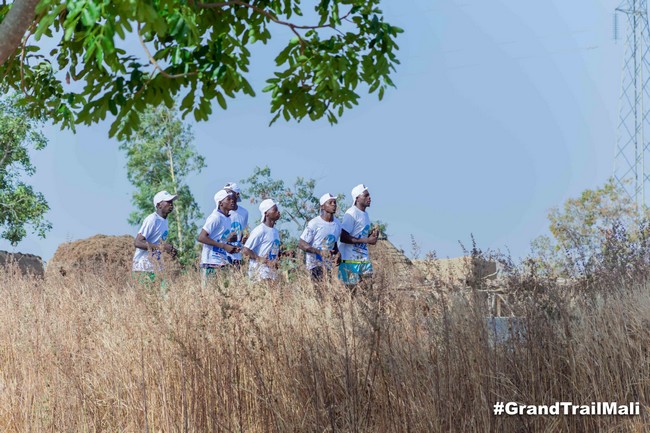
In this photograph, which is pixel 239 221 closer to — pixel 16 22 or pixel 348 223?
pixel 348 223

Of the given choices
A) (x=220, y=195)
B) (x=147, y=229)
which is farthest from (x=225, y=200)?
(x=147, y=229)

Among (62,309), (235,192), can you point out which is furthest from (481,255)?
(235,192)

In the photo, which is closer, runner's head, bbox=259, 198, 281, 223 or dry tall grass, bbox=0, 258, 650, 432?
dry tall grass, bbox=0, 258, 650, 432

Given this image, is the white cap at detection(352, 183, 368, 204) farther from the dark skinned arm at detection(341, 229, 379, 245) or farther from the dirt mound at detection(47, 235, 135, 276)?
the dirt mound at detection(47, 235, 135, 276)

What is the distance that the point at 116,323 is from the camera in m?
6.27

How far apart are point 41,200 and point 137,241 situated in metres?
14.7

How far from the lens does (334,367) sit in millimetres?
5039

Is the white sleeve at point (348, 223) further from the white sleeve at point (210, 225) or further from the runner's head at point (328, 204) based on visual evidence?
the white sleeve at point (210, 225)

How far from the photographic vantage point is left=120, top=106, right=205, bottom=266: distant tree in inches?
916

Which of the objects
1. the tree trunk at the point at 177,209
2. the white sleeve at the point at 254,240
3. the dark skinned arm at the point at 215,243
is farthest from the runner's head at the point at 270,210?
the tree trunk at the point at 177,209

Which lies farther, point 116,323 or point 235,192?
point 235,192

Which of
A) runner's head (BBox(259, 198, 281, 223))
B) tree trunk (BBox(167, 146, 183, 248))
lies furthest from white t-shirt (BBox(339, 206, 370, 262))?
tree trunk (BBox(167, 146, 183, 248))

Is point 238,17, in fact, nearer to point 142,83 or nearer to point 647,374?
point 142,83

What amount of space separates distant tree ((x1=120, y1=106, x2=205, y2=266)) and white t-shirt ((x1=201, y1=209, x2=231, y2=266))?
1266cm
